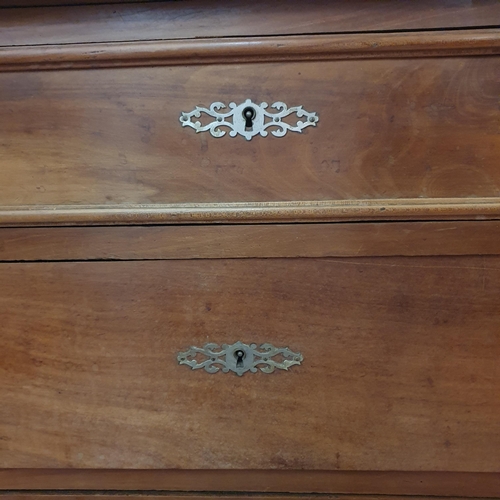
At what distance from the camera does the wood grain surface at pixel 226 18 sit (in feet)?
1.69

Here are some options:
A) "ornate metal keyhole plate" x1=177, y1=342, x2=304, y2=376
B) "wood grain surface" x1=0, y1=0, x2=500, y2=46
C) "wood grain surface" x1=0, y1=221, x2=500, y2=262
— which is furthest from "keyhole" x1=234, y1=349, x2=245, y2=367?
"wood grain surface" x1=0, y1=0, x2=500, y2=46

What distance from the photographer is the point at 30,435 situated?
0.60m

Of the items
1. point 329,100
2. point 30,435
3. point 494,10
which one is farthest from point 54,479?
point 494,10

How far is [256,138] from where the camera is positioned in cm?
54

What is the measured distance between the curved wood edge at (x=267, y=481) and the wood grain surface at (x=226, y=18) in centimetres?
53

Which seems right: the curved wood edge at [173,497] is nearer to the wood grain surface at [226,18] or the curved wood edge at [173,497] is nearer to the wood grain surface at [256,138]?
the wood grain surface at [256,138]

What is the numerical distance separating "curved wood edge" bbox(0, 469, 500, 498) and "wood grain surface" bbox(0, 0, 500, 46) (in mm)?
533

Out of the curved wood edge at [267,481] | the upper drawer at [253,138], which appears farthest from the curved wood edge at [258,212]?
the curved wood edge at [267,481]

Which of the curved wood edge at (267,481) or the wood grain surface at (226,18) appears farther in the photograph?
the curved wood edge at (267,481)

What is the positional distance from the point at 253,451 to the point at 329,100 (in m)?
0.43

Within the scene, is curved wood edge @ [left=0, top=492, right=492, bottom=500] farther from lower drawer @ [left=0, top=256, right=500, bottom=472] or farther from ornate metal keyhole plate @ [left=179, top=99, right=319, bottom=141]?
ornate metal keyhole plate @ [left=179, top=99, right=319, bottom=141]

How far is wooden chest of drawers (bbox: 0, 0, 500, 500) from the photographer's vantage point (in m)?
0.53

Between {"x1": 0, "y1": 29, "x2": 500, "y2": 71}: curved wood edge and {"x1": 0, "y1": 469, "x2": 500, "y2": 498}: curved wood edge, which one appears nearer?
{"x1": 0, "y1": 29, "x2": 500, "y2": 71}: curved wood edge

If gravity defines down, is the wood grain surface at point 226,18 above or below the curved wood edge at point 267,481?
above
